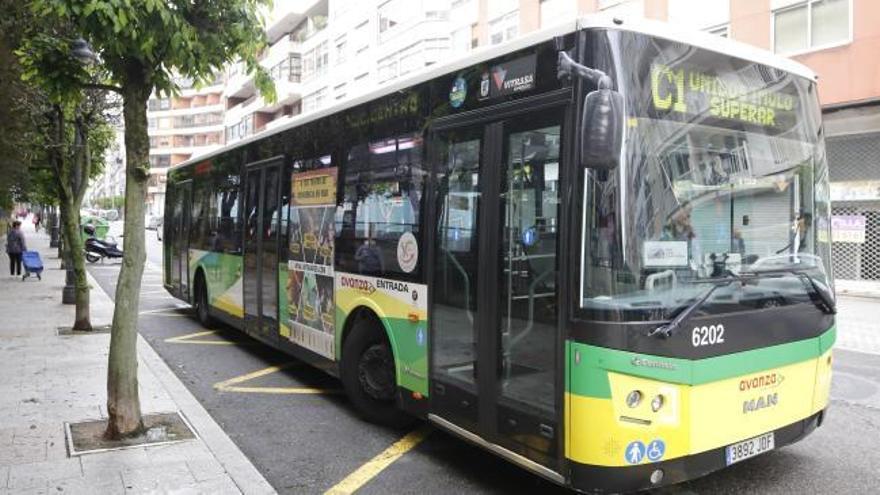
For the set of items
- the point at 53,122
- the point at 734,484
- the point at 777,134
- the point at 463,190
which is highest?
the point at 53,122

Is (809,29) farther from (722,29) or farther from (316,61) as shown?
(316,61)

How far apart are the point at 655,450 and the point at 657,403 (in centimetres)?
25

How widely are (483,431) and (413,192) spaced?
5.94 feet

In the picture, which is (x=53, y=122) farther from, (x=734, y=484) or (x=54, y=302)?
(x=734, y=484)

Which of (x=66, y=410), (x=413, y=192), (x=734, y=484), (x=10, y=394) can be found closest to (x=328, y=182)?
(x=413, y=192)

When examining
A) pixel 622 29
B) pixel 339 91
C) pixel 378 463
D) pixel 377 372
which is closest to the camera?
pixel 622 29

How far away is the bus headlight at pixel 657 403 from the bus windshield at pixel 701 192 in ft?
1.34

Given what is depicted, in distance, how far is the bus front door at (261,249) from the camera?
7.89 meters

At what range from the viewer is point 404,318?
17.4ft

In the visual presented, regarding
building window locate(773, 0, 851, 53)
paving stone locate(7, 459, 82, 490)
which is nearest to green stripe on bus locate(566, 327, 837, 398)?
paving stone locate(7, 459, 82, 490)

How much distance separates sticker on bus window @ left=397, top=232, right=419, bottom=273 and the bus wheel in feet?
21.0

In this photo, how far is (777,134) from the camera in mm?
4301

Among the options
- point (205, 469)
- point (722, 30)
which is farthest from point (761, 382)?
point (722, 30)

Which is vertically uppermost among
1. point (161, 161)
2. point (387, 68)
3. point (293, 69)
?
point (293, 69)
